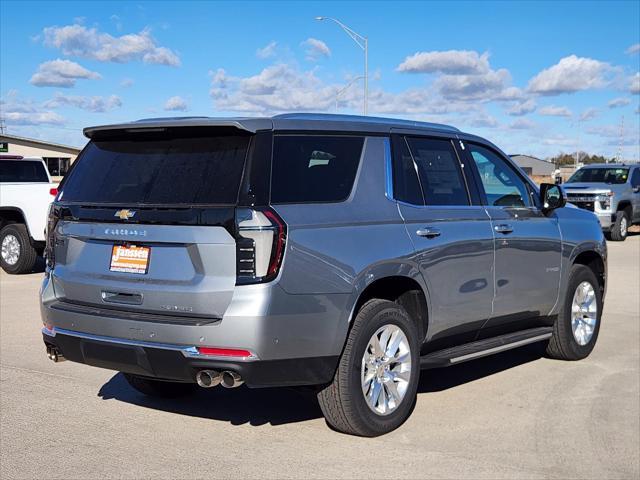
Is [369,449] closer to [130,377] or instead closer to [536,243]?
[130,377]

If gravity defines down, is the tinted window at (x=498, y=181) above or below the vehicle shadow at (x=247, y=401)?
above

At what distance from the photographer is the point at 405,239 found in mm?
5480

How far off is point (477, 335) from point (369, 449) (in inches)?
64.2

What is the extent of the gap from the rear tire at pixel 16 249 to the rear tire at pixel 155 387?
8.13 metres

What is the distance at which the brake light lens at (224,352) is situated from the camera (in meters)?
4.56

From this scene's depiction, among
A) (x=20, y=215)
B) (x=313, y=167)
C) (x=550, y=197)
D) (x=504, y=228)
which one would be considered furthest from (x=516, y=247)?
(x=20, y=215)

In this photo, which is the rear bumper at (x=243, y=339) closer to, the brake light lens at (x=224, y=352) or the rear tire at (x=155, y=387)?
the brake light lens at (x=224, y=352)

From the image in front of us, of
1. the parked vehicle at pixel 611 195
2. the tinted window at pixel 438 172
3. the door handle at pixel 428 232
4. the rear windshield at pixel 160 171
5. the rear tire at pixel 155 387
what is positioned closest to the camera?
the rear windshield at pixel 160 171

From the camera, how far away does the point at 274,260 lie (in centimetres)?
460

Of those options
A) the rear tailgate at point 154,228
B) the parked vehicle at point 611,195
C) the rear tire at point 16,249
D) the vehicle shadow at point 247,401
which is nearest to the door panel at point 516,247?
the vehicle shadow at point 247,401

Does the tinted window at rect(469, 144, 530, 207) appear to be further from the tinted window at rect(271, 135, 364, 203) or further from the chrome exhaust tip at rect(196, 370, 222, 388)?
the chrome exhaust tip at rect(196, 370, 222, 388)

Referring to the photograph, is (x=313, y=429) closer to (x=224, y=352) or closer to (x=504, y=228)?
(x=224, y=352)

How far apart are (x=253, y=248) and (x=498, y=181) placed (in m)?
3.00

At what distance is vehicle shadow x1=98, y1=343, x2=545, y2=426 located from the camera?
5.71m
